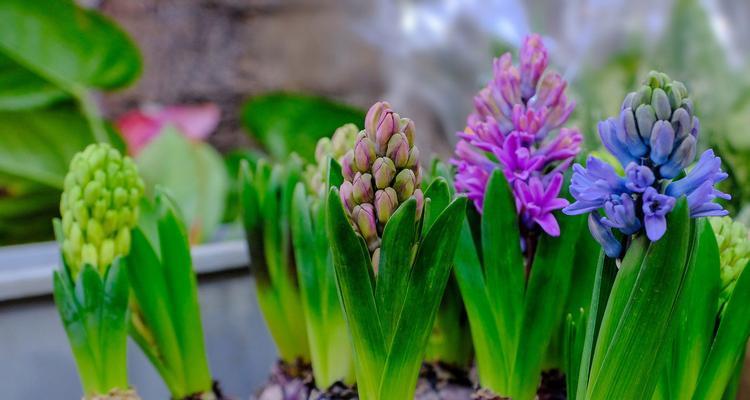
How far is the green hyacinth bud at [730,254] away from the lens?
1.05ft

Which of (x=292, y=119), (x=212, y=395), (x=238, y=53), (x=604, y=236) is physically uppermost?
(x=238, y=53)

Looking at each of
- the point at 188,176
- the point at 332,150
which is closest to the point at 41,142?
the point at 188,176

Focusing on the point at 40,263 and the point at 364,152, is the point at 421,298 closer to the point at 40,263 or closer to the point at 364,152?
the point at 364,152

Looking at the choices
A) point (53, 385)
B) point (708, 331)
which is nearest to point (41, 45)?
point (53, 385)

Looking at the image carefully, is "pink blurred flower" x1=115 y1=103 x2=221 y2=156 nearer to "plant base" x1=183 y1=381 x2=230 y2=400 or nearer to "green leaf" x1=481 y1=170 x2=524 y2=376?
"plant base" x1=183 y1=381 x2=230 y2=400

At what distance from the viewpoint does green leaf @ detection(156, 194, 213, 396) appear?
1.24 ft

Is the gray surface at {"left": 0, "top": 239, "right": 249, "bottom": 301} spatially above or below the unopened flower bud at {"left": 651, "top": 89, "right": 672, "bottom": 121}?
below

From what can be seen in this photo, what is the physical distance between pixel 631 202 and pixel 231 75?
0.88 m

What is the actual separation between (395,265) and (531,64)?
120mm

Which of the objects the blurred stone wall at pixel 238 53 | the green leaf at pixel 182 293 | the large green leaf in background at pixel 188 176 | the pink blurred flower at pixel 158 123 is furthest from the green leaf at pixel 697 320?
the blurred stone wall at pixel 238 53

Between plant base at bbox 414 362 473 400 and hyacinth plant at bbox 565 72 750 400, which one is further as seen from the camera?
plant base at bbox 414 362 473 400

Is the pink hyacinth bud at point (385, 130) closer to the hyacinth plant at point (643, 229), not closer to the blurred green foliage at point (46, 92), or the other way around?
the hyacinth plant at point (643, 229)

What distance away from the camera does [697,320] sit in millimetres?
309

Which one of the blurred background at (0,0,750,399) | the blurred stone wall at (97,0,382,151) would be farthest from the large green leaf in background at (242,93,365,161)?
the blurred stone wall at (97,0,382,151)
